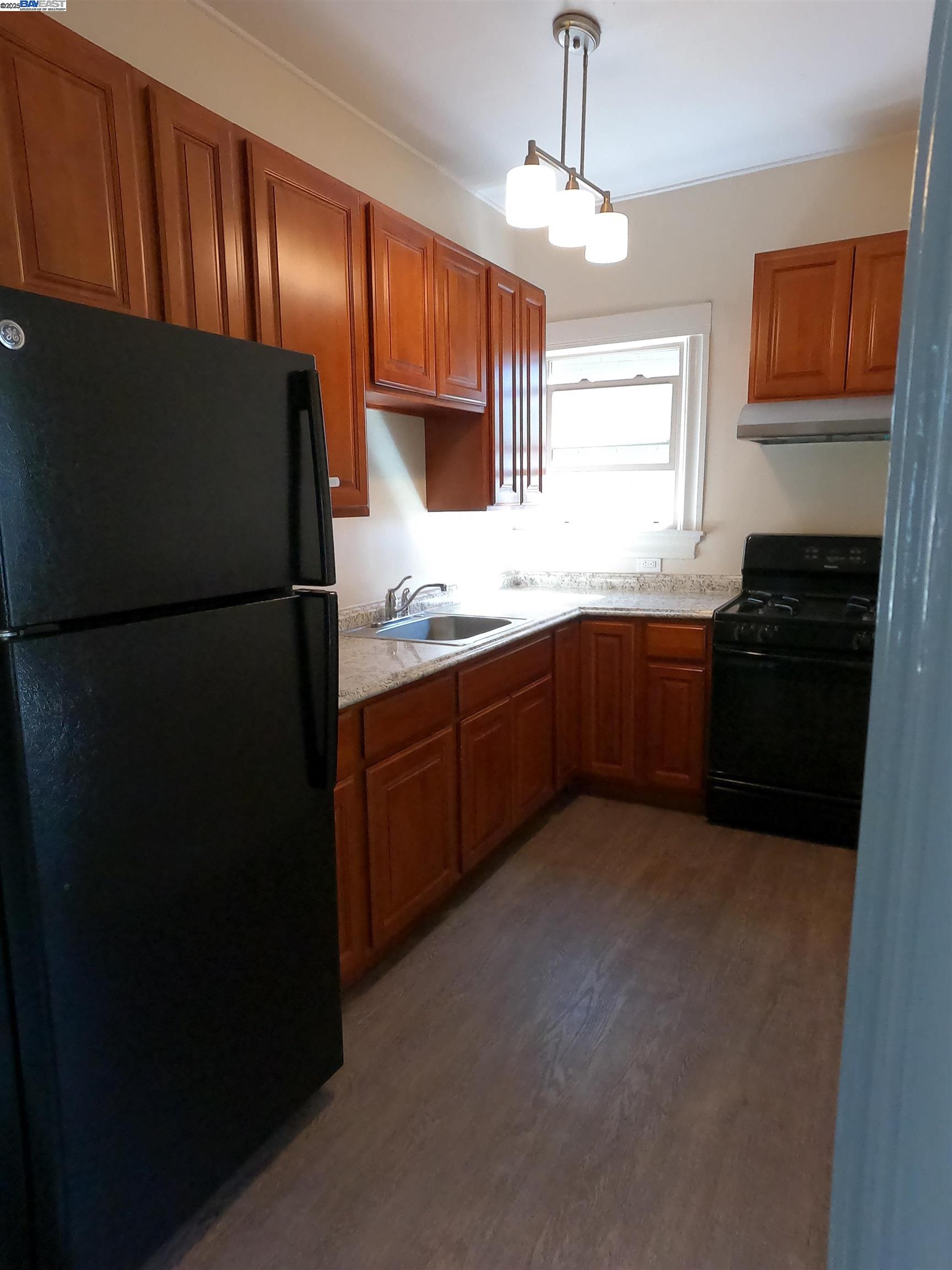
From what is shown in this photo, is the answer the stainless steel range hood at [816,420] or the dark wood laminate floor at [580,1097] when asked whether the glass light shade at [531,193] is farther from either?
the dark wood laminate floor at [580,1097]

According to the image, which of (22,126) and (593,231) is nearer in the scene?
(22,126)

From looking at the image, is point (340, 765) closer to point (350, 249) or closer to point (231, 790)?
point (231, 790)

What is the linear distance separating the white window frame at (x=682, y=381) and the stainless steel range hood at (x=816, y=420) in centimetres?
45

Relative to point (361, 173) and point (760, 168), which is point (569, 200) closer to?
point (361, 173)

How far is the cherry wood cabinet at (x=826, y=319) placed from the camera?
2871 mm

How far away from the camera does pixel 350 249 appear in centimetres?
223

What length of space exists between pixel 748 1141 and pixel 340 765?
125 centimetres

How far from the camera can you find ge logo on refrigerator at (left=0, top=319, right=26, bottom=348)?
1.00 meters

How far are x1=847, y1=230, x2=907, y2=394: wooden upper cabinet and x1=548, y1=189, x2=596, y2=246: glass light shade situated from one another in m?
1.34

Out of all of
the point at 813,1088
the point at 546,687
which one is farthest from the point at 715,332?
the point at 813,1088

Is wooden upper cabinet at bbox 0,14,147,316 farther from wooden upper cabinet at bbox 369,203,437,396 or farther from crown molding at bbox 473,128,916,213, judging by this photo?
crown molding at bbox 473,128,916,213

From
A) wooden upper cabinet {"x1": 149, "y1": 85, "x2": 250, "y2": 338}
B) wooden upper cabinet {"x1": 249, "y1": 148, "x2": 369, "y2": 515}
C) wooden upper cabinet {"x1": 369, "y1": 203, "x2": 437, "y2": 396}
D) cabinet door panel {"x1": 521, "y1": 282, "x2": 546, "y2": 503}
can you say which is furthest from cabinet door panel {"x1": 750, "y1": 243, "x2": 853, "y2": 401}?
wooden upper cabinet {"x1": 149, "y1": 85, "x2": 250, "y2": 338}

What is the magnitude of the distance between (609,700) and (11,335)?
2.72 meters

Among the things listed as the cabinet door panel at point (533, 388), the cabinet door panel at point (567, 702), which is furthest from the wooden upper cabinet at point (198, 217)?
the cabinet door panel at point (567, 702)
